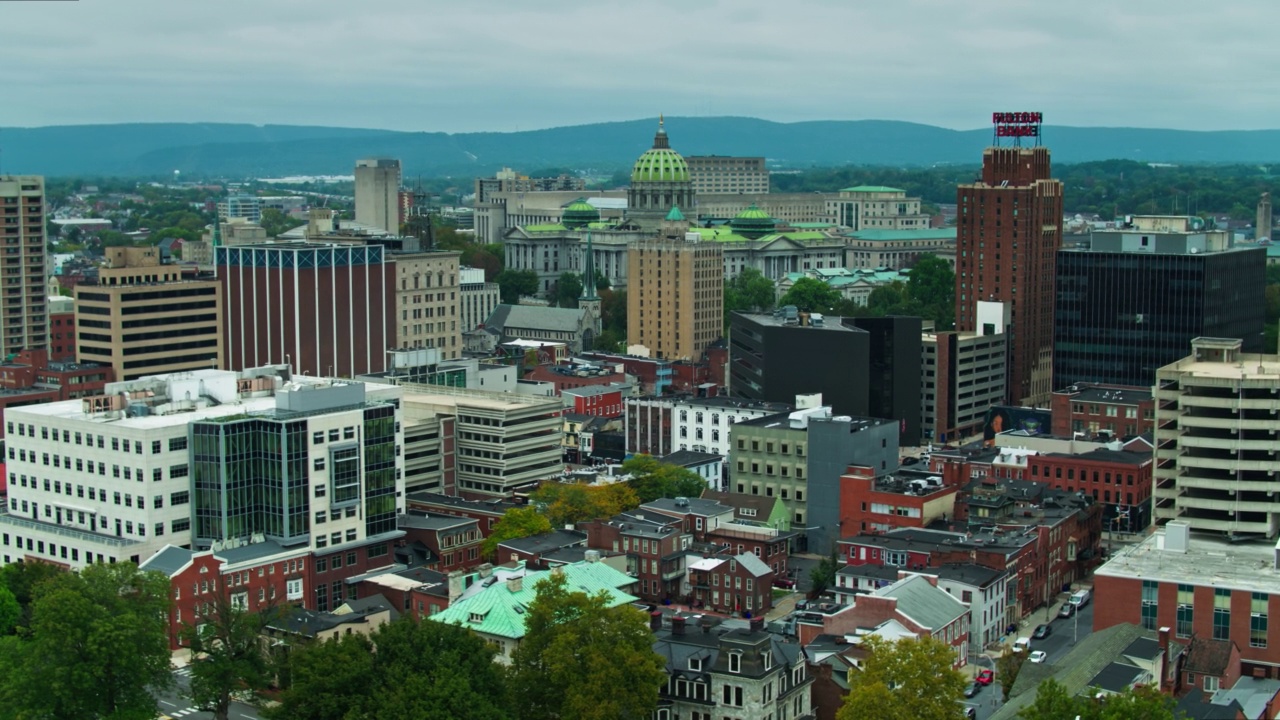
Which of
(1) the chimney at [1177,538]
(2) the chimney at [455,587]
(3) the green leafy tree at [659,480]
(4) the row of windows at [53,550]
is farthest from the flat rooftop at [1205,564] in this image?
(4) the row of windows at [53,550]

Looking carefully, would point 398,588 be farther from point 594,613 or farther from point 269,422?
point 594,613

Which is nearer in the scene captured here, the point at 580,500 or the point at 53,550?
the point at 53,550

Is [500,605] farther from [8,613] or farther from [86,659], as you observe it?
[8,613]

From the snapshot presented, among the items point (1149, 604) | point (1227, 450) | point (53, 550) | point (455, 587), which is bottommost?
point (455, 587)

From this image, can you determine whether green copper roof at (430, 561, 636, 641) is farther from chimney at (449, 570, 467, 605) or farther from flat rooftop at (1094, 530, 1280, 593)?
flat rooftop at (1094, 530, 1280, 593)

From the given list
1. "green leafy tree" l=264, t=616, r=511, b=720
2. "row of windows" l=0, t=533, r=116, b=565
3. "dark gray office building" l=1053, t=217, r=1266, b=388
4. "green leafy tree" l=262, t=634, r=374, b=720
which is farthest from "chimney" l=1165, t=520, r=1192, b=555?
"dark gray office building" l=1053, t=217, r=1266, b=388

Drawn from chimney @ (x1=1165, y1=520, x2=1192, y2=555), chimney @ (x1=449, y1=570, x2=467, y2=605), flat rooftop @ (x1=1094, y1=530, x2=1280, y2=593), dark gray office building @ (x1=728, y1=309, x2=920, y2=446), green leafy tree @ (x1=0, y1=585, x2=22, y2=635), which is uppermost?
dark gray office building @ (x1=728, y1=309, x2=920, y2=446)

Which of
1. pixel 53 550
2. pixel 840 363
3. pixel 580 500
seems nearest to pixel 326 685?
pixel 53 550

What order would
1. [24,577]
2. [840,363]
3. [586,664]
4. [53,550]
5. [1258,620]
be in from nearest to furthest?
[586,664] → [1258,620] → [24,577] → [53,550] → [840,363]
